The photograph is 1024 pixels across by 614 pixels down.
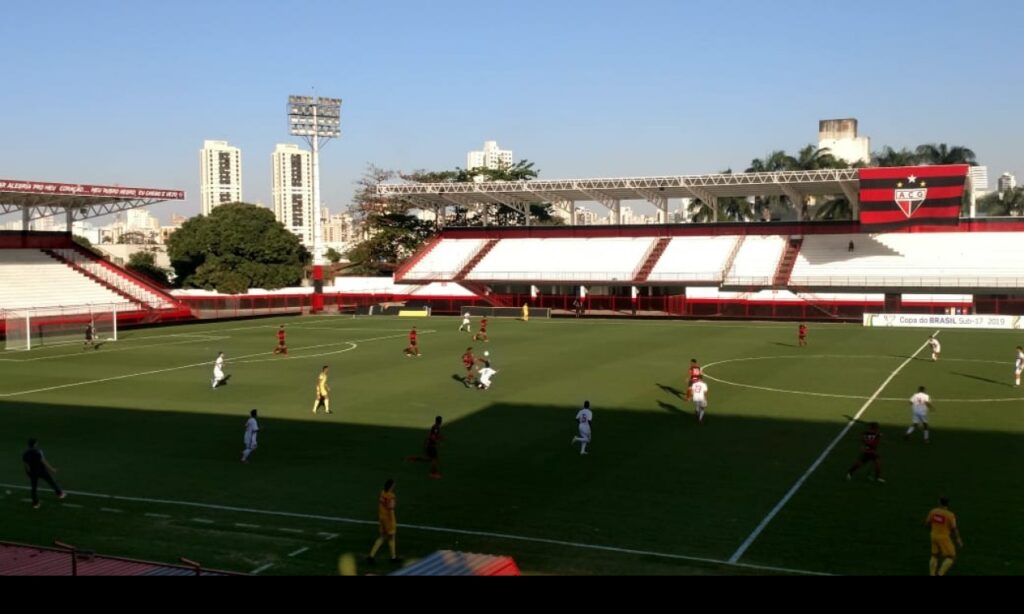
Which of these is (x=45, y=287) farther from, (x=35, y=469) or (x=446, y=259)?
(x=35, y=469)

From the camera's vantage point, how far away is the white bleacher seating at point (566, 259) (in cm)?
7856

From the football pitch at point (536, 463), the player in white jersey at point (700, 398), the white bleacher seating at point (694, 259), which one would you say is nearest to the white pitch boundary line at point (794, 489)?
the football pitch at point (536, 463)

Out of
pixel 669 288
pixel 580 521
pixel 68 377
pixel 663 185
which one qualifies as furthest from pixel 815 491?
pixel 663 185

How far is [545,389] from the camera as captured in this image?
3456 cm

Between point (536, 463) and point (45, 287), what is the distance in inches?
2110

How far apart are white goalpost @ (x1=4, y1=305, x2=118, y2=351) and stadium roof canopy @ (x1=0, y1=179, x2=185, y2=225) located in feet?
28.9

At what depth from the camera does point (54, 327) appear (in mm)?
55219

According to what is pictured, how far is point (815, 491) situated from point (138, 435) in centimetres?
1894

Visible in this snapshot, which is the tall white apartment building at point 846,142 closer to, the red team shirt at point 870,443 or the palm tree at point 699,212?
the palm tree at point 699,212

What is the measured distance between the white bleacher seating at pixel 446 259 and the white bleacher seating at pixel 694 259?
62.4 ft

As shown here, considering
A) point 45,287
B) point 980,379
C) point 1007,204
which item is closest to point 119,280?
point 45,287

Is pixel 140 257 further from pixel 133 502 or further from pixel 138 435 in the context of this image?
pixel 133 502

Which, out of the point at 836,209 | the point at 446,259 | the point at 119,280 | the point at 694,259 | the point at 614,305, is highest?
the point at 836,209

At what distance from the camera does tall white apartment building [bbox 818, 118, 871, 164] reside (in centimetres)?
12688
